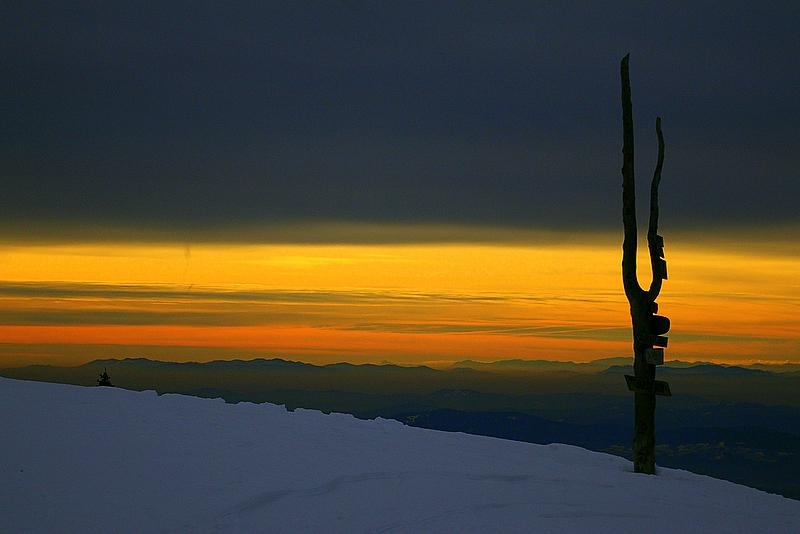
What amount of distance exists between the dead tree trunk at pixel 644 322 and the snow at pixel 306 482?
0.84m

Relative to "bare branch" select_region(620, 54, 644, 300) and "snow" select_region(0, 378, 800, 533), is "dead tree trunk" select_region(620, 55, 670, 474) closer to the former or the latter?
"bare branch" select_region(620, 54, 644, 300)

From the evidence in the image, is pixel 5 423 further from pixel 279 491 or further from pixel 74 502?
pixel 279 491

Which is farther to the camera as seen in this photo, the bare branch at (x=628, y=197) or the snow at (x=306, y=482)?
the bare branch at (x=628, y=197)

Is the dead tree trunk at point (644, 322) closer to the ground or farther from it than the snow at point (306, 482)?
farther from it

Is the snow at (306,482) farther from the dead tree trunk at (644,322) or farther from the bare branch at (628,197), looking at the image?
the bare branch at (628,197)

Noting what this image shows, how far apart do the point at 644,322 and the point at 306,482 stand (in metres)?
7.62

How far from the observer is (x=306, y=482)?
14945 mm

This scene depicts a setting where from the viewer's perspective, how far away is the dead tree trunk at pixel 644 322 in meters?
18.8

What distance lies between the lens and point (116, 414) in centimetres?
1966

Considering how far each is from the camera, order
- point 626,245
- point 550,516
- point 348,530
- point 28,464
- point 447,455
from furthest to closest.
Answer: point 626,245 < point 447,455 < point 28,464 < point 550,516 < point 348,530

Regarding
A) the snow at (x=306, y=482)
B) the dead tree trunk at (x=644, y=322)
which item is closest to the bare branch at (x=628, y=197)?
the dead tree trunk at (x=644, y=322)

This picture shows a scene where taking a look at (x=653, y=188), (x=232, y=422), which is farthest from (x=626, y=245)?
(x=232, y=422)

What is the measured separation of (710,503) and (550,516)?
11.9 ft

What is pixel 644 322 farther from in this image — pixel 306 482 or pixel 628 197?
pixel 306 482
